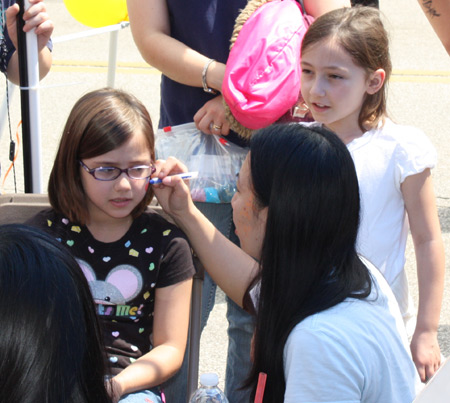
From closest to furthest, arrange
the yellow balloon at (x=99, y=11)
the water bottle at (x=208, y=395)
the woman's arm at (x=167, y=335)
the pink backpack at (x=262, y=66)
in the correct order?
1. the water bottle at (x=208, y=395)
2. the woman's arm at (x=167, y=335)
3. the pink backpack at (x=262, y=66)
4. the yellow balloon at (x=99, y=11)

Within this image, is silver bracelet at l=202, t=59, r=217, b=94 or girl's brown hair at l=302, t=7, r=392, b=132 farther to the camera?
silver bracelet at l=202, t=59, r=217, b=94

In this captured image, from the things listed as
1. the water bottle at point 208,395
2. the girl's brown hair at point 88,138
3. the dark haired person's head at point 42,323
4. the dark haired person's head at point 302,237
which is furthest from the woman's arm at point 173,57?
the dark haired person's head at point 42,323

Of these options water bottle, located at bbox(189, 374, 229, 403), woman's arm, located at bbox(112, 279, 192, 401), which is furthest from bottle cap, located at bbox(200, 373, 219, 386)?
woman's arm, located at bbox(112, 279, 192, 401)

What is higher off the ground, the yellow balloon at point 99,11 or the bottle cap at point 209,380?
the yellow balloon at point 99,11

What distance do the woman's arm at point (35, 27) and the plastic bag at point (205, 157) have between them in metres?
0.55

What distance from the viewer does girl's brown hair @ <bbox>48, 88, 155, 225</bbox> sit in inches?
94.3

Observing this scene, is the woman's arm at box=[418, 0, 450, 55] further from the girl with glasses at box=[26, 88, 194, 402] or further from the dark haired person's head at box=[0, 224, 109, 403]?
the dark haired person's head at box=[0, 224, 109, 403]

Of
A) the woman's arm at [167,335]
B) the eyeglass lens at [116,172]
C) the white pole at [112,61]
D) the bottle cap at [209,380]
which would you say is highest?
the eyeglass lens at [116,172]

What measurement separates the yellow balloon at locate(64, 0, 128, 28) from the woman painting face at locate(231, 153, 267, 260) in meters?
2.60

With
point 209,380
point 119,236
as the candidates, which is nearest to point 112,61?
point 119,236

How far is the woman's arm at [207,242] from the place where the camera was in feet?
7.72

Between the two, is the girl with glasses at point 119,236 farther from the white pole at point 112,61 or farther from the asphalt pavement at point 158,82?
the white pole at point 112,61

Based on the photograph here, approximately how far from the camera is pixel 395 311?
1.97 metres

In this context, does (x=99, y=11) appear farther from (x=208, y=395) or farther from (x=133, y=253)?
(x=208, y=395)
